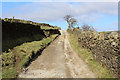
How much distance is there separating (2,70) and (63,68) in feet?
19.1

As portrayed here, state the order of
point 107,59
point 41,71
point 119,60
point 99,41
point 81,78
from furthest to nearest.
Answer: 1. point 99,41
2. point 41,71
3. point 107,59
4. point 81,78
5. point 119,60

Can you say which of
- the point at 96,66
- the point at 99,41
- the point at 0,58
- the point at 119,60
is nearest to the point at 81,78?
the point at 96,66

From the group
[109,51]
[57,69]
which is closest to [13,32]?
[57,69]

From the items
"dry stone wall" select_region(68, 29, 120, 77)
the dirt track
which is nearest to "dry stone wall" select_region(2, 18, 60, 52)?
the dirt track

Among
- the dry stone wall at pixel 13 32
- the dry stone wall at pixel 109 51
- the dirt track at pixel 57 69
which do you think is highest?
the dry stone wall at pixel 13 32

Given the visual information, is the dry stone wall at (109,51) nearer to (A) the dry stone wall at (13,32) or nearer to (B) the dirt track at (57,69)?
(B) the dirt track at (57,69)

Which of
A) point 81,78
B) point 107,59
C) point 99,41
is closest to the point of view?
point 81,78

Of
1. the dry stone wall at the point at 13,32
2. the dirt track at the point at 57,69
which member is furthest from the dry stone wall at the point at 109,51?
the dry stone wall at the point at 13,32

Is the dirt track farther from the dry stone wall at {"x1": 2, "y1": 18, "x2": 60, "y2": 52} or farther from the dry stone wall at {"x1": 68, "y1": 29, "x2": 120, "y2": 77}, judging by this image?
the dry stone wall at {"x1": 2, "y1": 18, "x2": 60, "y2": 52}

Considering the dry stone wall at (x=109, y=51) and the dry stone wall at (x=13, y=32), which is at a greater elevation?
the dry stone wall at (x=13, y=32)

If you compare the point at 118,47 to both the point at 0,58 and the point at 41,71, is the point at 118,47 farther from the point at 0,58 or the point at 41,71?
the point at 0,58

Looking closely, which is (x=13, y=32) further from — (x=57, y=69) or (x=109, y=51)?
(x=109, y=51)

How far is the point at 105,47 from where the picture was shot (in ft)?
35.9

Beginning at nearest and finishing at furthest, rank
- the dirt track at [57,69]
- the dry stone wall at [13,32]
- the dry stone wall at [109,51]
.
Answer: the dry stone wall at [109,51], the dirt track at [57,69], the dry stone wall at [13,32]
